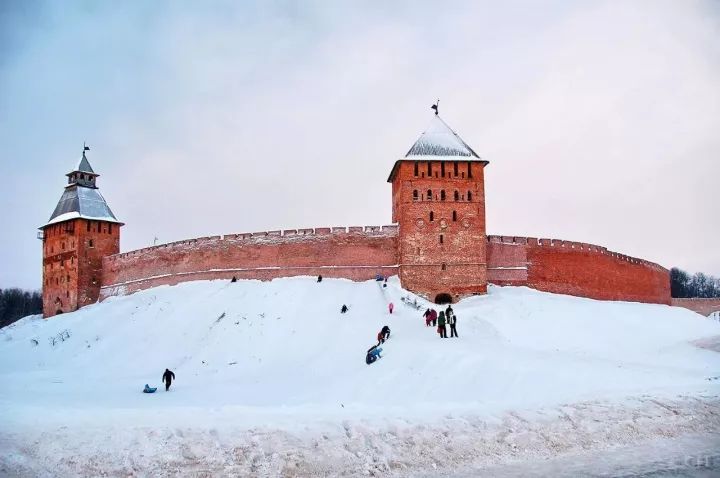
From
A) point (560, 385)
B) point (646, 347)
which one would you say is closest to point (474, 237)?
point (646, 347)

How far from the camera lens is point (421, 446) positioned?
36.1 ft

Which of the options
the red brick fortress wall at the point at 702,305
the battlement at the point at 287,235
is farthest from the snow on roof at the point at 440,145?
the red brick fortress wall at the point at 702,305

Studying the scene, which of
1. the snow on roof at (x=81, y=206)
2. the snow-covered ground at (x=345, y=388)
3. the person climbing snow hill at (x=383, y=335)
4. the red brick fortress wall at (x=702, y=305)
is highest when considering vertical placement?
the snow on roof at (x=81, y=206)

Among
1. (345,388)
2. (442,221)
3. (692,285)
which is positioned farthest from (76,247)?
(692,285)

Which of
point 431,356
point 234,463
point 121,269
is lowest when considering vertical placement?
point 234,463

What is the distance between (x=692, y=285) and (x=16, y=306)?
82.8 meters

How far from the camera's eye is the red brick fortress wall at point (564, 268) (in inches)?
1214

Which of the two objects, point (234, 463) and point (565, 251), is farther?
point (565, 251)

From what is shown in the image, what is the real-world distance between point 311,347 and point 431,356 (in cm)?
589

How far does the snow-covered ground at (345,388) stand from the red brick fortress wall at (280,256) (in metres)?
1.67

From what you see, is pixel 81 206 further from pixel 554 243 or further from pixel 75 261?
pixel 554 243

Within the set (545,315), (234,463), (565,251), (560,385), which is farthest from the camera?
(565,251)

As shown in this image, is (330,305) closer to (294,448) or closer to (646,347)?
(646,347)

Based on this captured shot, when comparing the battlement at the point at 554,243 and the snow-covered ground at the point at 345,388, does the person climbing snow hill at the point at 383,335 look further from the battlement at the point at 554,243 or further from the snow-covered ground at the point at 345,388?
the battlement at the point at 554,243
